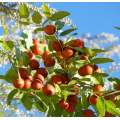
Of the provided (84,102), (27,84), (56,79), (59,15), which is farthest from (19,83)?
(59,15)

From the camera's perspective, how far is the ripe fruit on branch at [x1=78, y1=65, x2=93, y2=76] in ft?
→ 5.65

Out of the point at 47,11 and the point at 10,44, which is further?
the point at 47,11

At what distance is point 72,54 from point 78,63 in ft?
0.12

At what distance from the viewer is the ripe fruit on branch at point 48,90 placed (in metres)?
1.64

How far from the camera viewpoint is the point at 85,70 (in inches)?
67.9

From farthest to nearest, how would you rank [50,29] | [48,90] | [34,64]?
[50,29] < [34,64] < [48,90]

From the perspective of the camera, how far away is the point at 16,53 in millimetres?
1685

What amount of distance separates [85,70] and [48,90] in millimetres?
164

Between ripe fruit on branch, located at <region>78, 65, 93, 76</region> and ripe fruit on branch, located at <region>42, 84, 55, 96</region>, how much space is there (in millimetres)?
129

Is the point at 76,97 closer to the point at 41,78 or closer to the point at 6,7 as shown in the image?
the point at 41,78

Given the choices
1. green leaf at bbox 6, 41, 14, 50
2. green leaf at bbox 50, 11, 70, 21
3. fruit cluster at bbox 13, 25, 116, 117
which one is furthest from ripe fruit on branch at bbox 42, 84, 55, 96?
green leaf at bbox 50, 11, 70, 21

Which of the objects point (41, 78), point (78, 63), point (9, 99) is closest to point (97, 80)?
point (78, 63)

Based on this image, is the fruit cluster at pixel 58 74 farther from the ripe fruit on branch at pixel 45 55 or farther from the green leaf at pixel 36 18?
the green leaf at pixel 36 18

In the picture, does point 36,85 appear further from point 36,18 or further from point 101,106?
point 36,18
